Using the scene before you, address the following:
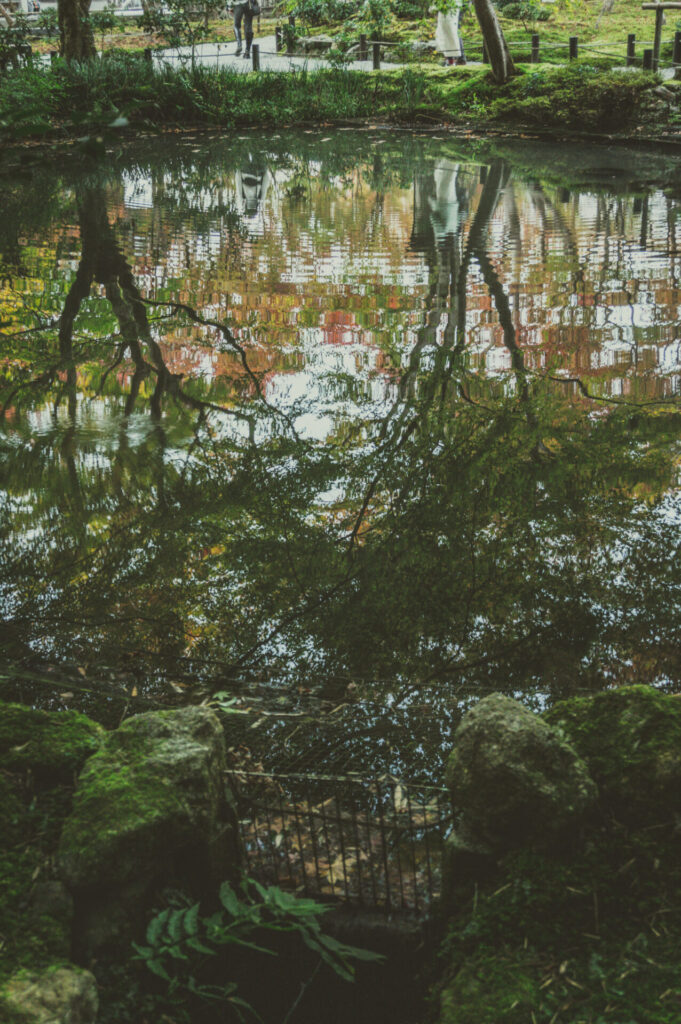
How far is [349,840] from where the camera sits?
2652 millimetres

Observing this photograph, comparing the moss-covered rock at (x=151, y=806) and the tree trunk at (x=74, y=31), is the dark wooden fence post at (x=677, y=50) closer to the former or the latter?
the tree trunk at (x=74, y=31)

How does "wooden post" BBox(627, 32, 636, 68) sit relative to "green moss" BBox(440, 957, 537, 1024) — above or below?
above

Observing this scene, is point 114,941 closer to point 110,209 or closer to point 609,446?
point 609,446

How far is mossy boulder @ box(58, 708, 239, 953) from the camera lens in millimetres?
2119

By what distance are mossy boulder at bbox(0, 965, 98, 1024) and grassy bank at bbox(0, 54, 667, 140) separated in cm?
1912

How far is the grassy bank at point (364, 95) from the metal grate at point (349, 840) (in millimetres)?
18292

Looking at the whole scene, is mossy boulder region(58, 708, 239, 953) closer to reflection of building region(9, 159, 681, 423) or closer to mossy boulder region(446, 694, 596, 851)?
mossy boulder region(446, 694, 596, 851)

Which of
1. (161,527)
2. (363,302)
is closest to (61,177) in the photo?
(363,302)

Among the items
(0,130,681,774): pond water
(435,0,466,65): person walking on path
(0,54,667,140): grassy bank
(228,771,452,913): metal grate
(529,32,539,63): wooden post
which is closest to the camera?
(228,771,452,913): metal grate

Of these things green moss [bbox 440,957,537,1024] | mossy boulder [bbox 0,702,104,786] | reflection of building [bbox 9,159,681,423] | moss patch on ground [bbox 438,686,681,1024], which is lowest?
green moss [bbox 440,957,537,1024]

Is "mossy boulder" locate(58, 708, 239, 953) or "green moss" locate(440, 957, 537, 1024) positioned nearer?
"green moss" locate(440, 957, 537, 1024)

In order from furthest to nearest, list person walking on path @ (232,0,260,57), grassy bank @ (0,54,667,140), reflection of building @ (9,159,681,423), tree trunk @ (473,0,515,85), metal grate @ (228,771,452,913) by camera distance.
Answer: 1. person walking on path @ (232,0,260,57)
2. tree trunk @ (473,0,515,85)
3. grassy bank @ (0,54,667,140)
4. reflection of building @ (9,159,681,423)
5. metal grate @ (228,771,452,913)

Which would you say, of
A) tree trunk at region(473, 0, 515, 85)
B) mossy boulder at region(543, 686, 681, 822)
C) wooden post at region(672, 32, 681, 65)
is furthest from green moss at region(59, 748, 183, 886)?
wooden post at region(672, 32, 681, 65)

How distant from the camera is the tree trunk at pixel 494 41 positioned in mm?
20395
